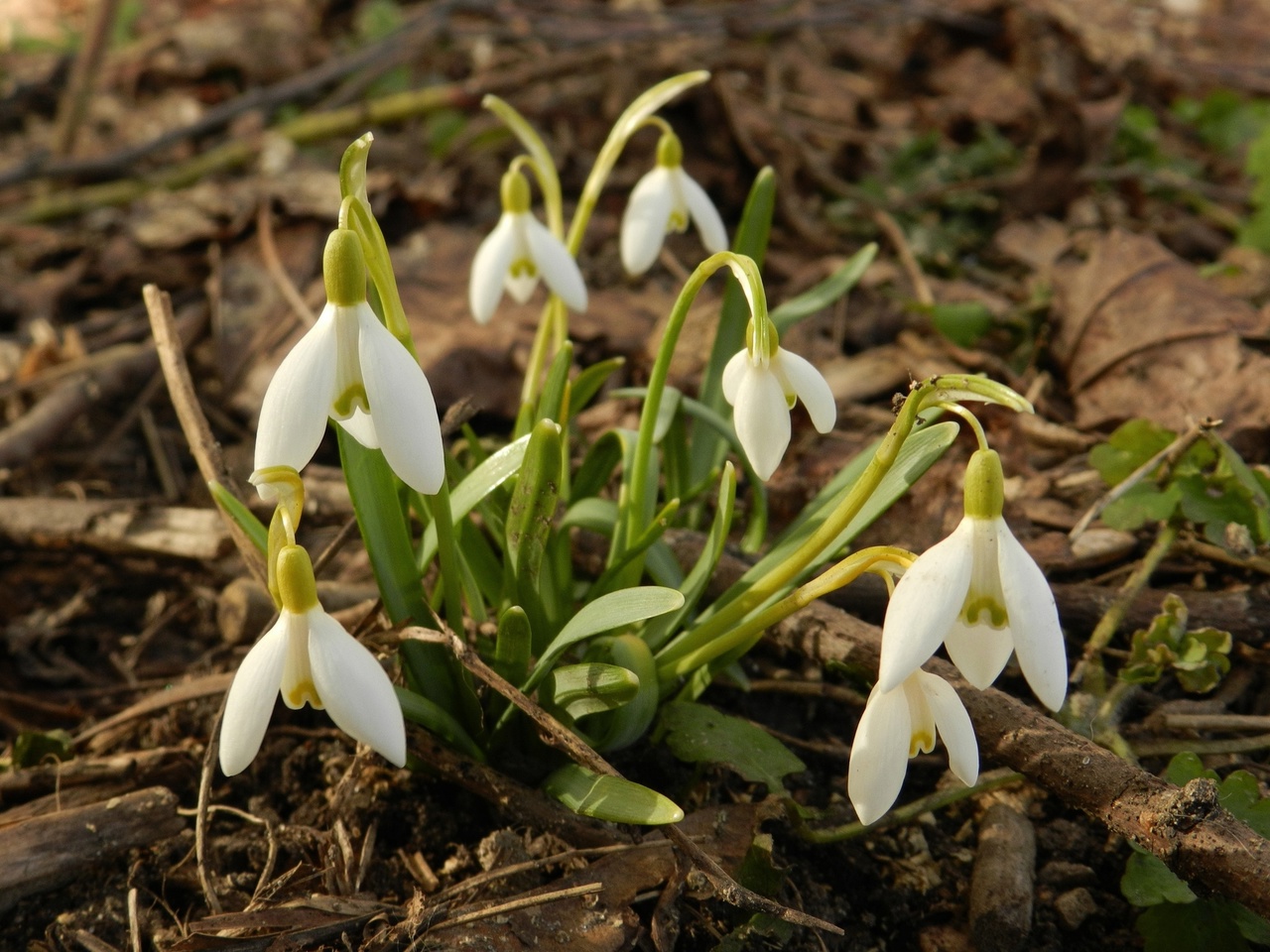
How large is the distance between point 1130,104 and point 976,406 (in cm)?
223

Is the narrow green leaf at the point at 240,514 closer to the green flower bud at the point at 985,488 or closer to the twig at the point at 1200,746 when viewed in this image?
the green flower bud at the point at 985,488

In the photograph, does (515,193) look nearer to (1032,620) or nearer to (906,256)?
(1032,620)

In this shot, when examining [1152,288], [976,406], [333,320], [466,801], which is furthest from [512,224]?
[1152,288]

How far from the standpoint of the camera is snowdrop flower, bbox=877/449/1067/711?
3.11 feet

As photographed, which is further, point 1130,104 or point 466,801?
point 1130,104

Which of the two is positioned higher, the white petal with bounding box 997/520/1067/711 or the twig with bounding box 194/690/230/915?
the white petal with bounding box 997/520/1067/711

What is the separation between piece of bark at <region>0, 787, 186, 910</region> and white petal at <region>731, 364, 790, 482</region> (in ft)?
2.97

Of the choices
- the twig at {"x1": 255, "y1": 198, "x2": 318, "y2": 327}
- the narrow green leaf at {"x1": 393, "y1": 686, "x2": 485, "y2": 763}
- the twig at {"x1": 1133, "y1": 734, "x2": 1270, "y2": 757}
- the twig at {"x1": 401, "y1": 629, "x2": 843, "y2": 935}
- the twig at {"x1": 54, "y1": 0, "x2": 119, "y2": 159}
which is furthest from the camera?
the twig at {"x1": 54, "y1": 0, "x2": 119, "y2": 159}

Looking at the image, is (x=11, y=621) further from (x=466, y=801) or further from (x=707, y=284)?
(x=707, y=284)

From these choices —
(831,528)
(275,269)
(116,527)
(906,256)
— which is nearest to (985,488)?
(831,528)

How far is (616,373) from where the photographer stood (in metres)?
2.35

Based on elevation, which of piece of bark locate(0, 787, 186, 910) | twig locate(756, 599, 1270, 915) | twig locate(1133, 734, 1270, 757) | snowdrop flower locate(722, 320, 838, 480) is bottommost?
piece of bark locate(0, 787, 186, 910)

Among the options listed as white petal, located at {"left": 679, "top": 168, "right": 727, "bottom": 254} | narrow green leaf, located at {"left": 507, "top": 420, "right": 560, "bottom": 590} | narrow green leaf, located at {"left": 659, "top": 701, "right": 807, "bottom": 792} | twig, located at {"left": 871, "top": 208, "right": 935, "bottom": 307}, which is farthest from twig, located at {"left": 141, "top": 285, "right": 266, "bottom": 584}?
twig, located at {"left": 871, "top": 208, "right": 935, "bottom": 307}

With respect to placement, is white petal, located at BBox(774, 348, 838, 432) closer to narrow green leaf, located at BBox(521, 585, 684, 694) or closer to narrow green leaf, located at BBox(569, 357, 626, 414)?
narrow green leaf, located at BBox(521, 585, 684, 694)
